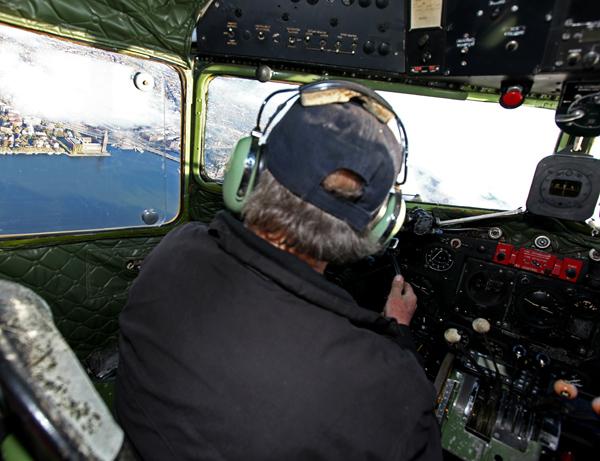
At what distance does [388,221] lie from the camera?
1090mm

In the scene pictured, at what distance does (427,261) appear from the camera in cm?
207

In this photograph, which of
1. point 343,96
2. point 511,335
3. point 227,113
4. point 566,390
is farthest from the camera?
point 227,113

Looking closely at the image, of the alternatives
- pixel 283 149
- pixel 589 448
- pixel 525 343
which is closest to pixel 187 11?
pixel 283 149

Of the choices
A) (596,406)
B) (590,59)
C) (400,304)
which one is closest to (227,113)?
(400,304)

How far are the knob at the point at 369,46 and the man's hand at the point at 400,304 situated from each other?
1.21 metres

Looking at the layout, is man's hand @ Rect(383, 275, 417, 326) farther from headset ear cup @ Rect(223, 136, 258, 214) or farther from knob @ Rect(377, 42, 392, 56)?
knob @ Rect(377, 42, 392, 56)

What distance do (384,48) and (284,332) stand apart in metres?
1.64

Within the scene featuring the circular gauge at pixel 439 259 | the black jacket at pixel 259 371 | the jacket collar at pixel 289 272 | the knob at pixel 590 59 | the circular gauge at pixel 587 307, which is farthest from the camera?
the circular gauge at pixel 439 259

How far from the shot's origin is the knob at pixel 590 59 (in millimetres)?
1298

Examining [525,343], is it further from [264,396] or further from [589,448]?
[264,396]

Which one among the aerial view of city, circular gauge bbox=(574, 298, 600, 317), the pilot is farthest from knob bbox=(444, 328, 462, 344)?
the aerial view of city

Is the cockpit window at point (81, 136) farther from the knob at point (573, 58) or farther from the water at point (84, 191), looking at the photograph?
the knob at point (573, 58)

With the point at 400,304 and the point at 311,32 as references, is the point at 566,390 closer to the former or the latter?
the point at 400,304

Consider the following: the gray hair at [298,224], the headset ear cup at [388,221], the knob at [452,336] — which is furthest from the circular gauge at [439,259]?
the gray hair at [298,224]
